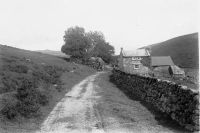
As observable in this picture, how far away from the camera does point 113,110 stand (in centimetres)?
1536

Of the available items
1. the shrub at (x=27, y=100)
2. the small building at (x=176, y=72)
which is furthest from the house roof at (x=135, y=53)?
the shrub at (x=27, y=100)

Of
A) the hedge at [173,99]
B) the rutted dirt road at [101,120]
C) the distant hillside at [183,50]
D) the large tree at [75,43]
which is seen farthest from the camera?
the distant hillside at [183,50]

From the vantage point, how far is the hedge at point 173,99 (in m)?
10.1

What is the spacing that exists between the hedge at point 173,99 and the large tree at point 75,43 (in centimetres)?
7089

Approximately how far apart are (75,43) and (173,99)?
78886 millimetres

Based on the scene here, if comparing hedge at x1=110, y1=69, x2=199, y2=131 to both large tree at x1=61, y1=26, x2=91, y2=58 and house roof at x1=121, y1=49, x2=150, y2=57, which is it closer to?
house roof at x1=121, y1=49, x2=150, y2=57

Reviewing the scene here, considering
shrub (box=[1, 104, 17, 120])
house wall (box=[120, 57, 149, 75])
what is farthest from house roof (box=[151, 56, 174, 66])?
shrub (box=[1, 104, 17, 120])

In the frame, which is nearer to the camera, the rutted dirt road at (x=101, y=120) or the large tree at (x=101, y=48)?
the rutted dirt road at (x=101, y=120)

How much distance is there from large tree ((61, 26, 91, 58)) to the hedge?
7089 cm

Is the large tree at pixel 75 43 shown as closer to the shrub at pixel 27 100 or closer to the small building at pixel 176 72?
the small building at pixel 176 72

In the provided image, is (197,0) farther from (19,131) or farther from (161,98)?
(19,131)

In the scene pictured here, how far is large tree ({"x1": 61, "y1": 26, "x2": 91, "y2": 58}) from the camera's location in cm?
9050

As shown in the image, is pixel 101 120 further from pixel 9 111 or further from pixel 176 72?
pixel 176 72

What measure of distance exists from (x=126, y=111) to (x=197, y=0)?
7.92 meters
